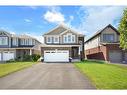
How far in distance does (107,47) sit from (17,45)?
12.8 meters

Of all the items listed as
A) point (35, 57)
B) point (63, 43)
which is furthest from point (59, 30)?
point (35, 57)

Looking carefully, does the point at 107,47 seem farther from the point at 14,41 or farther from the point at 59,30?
the point at 14,41

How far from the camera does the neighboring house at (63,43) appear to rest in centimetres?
4248

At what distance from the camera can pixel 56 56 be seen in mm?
41188

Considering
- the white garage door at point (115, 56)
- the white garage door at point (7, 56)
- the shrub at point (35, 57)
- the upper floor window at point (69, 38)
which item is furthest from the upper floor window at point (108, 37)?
the white garage door at point (7, 56)

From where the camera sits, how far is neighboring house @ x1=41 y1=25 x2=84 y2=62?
4248 centimetres

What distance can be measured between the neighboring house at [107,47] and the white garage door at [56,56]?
4.95m

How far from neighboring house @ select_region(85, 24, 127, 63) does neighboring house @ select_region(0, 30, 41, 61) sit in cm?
828

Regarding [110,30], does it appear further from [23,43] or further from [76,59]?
[23,43]

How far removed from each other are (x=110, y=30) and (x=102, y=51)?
302 cm

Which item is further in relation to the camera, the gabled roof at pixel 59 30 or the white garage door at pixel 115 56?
the gabled roof at pixel 59 30

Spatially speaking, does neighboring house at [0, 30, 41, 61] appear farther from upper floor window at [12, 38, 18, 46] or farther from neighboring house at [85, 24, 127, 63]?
neighboring house at [85, 24, 127, 63]

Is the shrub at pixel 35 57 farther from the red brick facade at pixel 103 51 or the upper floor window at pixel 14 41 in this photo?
the red brick facade at pixel 103 51
